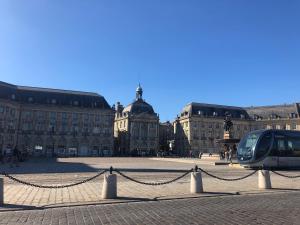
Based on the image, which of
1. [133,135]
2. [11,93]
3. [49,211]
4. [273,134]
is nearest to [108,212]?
[49,211]

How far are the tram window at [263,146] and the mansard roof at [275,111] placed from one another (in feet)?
310

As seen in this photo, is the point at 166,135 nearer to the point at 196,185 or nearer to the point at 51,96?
the point at 51,96

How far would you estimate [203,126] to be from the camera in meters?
123

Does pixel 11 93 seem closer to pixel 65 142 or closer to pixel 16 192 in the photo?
pixel 65 142

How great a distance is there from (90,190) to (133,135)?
10225 cm

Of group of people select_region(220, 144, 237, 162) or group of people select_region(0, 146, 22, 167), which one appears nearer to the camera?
group of people select_region(0, 146, 22, 167)

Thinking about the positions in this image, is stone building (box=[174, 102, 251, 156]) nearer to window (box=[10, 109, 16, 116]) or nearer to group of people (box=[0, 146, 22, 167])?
window (box=[10, 109, 16, 116])

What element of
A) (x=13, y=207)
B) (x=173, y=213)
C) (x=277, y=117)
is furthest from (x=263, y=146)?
(x=277, y=117)

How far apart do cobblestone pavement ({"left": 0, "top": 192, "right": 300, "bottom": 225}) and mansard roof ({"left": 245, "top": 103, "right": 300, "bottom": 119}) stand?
115 m

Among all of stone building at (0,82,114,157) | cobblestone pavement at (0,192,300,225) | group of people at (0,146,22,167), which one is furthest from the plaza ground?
stone building at (0,82,114,157)

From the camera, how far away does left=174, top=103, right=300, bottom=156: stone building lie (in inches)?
4747

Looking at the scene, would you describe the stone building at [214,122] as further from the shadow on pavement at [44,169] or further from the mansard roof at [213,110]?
the shadow on pavement at [44,169]

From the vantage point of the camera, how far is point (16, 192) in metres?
14.5

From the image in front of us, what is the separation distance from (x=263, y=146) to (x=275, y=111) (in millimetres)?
97767
